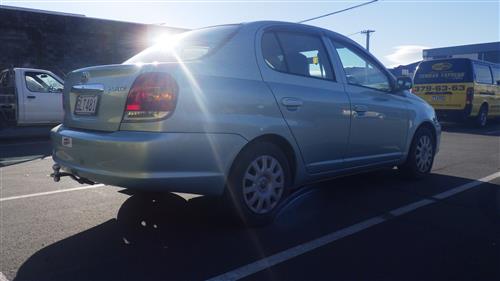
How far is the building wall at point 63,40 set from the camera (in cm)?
1689

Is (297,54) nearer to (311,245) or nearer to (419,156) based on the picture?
(311,245)

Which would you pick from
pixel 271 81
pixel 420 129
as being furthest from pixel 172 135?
pixel 420 129

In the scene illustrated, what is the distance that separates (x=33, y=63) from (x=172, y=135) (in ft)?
53.4

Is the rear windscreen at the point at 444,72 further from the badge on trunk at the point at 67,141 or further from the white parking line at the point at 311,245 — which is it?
the badge on trunk at the point at 67,141

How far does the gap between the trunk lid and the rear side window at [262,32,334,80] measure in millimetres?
1244

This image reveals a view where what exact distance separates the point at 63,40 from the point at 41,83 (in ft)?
25.0

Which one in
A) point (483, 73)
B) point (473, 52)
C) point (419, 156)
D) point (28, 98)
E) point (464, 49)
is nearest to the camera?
point (419, 156)

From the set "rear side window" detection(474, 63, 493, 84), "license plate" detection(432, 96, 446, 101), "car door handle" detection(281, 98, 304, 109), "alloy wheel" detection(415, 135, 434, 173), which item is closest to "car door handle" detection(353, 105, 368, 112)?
"car door handle" detection(281, 98, 304, 109)

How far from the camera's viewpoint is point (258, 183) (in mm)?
3963

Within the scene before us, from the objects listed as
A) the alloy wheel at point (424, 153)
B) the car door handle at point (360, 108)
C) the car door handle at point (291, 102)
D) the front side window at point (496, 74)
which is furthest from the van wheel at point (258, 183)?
the front side window at point (496, 74)

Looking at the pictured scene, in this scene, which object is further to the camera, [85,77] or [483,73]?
[483,73]

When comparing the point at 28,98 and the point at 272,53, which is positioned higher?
the point at 272,53

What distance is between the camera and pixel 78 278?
2998mm

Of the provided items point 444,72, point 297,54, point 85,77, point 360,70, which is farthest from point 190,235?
point 444,72
